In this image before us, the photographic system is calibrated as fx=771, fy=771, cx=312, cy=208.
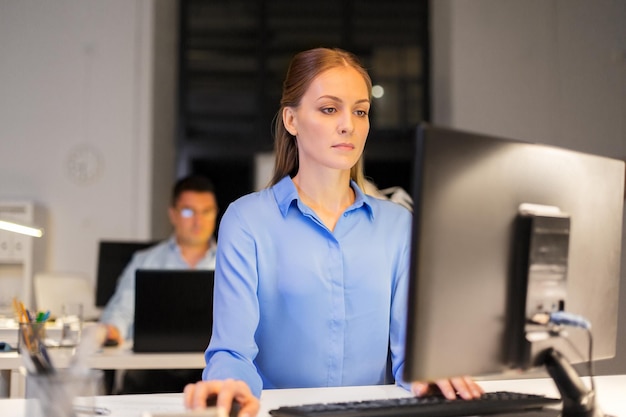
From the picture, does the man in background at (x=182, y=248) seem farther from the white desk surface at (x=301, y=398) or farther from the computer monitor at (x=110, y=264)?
the white desk surface at (x=301, y=398)

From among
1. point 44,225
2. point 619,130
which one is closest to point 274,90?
point 44,225

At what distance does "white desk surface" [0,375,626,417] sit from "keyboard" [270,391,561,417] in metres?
0.16

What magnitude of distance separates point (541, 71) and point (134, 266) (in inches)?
187

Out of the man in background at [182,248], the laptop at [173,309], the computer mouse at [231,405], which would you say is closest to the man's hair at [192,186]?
the man in background at [182,248]

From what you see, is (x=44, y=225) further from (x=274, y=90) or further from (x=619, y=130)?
(x=619, y=130)

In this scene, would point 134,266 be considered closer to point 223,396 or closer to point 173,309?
point 173,309

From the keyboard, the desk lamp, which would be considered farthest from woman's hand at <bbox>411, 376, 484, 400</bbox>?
the desk lamp

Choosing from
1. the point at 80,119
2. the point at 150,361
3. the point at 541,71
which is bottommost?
the point at 150,361

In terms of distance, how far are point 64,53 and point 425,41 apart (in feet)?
11.9

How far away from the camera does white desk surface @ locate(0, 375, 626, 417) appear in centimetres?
148

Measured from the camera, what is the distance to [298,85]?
184 cm

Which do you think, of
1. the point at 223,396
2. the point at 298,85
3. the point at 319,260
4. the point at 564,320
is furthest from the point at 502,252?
the point at 298,85

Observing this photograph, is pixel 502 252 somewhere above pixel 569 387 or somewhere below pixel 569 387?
above

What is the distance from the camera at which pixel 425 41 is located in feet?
26.5
